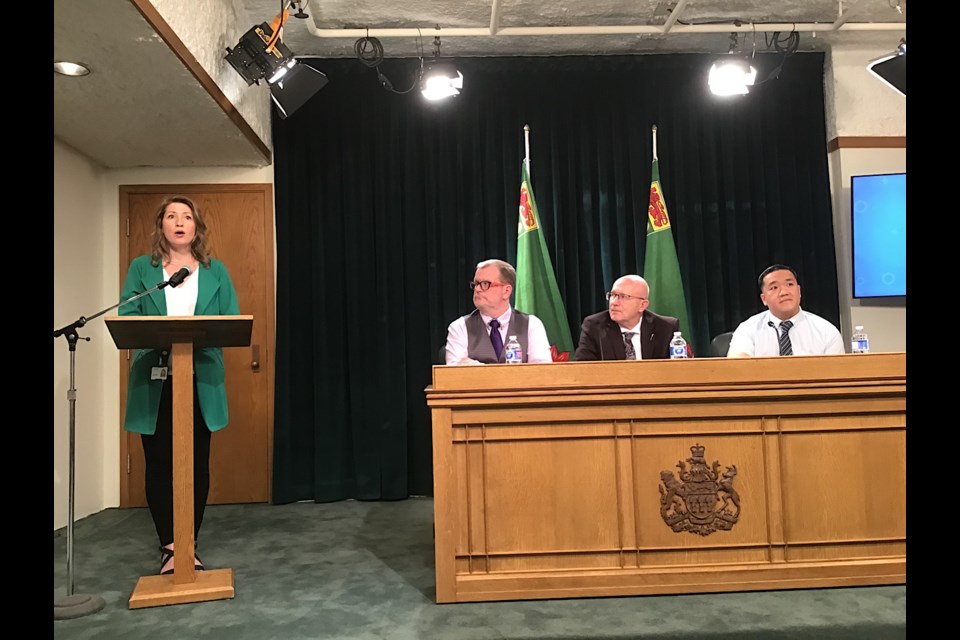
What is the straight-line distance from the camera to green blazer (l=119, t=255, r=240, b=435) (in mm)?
2791

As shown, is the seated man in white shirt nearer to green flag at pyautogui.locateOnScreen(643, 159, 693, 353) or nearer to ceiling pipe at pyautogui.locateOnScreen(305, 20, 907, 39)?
green flag at pyautogui.locateOnScreen(643, 159, 693, 353)

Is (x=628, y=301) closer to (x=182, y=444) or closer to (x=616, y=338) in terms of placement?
(x=616, y=338)

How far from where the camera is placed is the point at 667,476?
2.56 m

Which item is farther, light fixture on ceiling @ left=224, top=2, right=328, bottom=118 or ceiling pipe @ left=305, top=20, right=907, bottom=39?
ceiling pipe @ left=305, top=20, right=907, bottom=39

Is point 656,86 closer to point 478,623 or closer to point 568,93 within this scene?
point 568,93

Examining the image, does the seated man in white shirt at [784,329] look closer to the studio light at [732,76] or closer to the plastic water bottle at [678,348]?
the plastic water bottle at [678,348]

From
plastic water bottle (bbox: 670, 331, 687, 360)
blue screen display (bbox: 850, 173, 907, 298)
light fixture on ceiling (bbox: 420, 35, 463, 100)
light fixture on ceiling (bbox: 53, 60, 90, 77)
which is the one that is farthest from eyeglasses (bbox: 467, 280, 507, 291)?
blue screen display (bbox: 850, 173, 907, 298)

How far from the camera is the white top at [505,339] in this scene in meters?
3.54

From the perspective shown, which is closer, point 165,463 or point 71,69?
point 165,463

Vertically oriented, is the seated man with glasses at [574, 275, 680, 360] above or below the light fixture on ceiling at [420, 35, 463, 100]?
below

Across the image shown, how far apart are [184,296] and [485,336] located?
139cm

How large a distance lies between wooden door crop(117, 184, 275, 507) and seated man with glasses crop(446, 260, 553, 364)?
1.76m

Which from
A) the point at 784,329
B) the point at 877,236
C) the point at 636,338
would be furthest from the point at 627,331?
the point at 877,236
